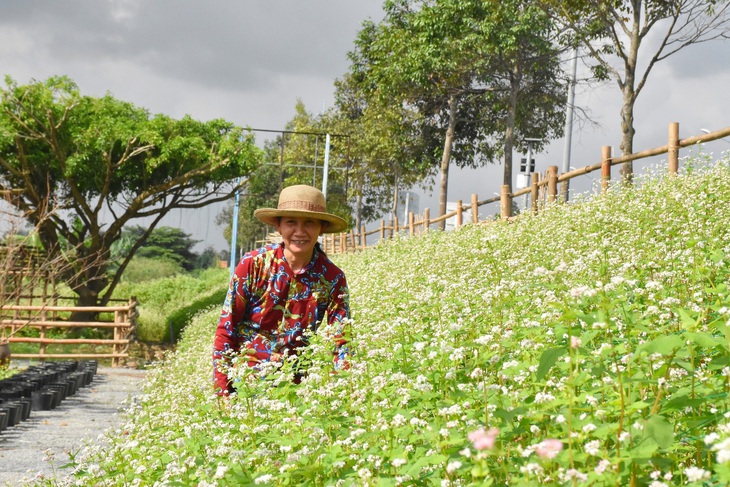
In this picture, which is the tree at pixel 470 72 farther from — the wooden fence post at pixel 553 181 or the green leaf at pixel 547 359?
the green leaf at pixel 547 359

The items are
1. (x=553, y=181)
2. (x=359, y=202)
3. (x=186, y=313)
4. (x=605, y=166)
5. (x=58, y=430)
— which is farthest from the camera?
(x=359, y=202)

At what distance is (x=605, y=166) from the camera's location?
16000 mm

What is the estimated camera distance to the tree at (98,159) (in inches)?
920

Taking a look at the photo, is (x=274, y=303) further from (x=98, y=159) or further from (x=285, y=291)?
(x=98, y=159)

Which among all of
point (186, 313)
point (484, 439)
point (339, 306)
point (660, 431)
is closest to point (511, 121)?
point (186, 313)

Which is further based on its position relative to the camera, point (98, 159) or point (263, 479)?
point (98, 159)

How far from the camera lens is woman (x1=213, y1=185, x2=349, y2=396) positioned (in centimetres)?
469

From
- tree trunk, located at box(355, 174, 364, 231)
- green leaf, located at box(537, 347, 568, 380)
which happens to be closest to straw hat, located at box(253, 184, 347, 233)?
green leaf, located at box(537, 347, 568, 380)

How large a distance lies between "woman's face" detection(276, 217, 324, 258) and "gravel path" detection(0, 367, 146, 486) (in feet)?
5.76

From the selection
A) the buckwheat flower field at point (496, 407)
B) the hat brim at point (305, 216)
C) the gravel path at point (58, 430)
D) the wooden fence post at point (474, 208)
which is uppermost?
the wooden fence post at point (474, 208)

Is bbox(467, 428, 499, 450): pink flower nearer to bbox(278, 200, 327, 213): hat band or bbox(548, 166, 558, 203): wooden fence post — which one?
bbox(278, 200, 327, 213): hat band

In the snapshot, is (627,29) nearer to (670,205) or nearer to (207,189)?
(670,205)

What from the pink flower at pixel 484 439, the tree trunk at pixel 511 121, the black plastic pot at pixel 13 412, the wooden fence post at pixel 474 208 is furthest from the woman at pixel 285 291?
the tree trunk at pixel 511 121

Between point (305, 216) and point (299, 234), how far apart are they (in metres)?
0.12
